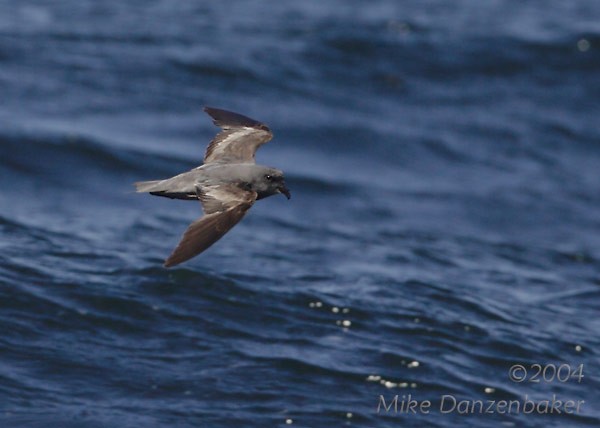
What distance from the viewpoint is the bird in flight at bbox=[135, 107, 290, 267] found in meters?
8.23

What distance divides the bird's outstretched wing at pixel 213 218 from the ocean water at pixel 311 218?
225 centimetres

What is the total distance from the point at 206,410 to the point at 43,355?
5.49 ft

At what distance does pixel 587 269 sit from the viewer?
51.1 ft

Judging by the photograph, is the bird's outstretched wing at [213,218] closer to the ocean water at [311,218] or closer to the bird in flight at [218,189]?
the bird in flight at [218,189]

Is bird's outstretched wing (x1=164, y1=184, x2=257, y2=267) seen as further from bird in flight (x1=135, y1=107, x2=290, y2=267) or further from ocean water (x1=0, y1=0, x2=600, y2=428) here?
ocean water (x1=0, y1=0, x2=600, y2=428)

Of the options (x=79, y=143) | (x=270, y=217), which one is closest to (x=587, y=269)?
(x=270, y=217)

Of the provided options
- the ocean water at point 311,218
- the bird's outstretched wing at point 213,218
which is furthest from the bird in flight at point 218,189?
the ocean water at point 311,218

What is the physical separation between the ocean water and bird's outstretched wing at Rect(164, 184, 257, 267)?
2.25m

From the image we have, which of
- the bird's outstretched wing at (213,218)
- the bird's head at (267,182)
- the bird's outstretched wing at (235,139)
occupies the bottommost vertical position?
the bird's outstretched wing at (213,218)

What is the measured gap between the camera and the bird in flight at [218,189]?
8.23m

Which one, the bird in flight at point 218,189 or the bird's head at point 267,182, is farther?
the bird's head at point 267,182

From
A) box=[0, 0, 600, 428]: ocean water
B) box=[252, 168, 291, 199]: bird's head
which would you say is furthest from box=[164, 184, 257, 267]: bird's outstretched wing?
box=[0, 0, 600, 428]: ocean water

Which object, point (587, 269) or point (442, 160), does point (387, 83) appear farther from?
point (587, 269)

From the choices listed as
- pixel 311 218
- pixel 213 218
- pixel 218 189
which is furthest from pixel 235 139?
pixel 311 218
